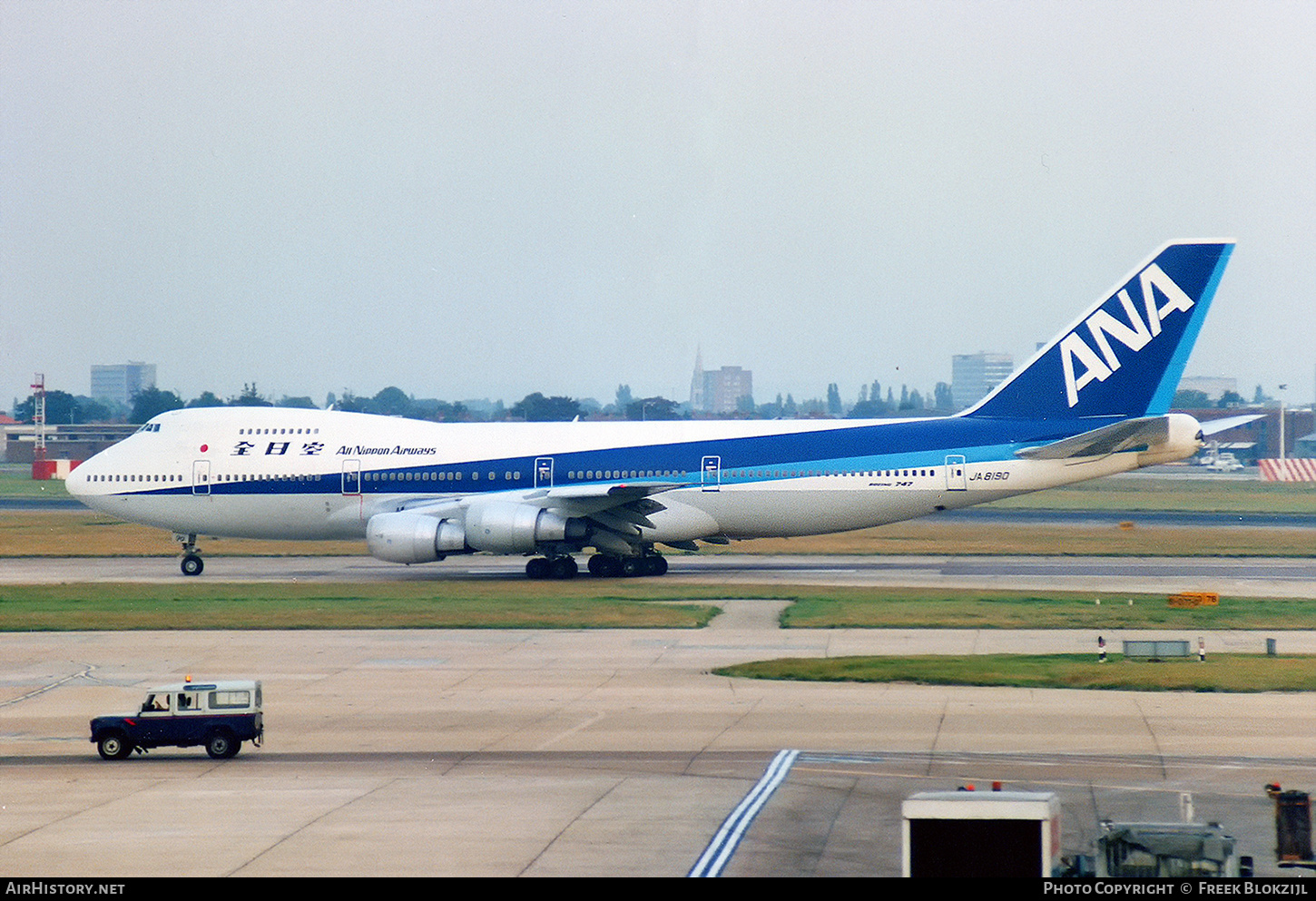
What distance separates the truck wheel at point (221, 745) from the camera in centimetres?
2058

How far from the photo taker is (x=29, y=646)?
31578 millimetres

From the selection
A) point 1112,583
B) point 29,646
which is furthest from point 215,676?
point 1112,583

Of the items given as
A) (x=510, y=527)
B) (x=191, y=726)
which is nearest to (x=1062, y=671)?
(x=191, y=726)

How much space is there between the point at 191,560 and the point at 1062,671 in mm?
31311

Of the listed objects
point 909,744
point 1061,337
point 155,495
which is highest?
point 1061,337

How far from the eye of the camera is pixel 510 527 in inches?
1704

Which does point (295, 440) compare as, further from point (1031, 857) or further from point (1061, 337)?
point (1031, 857)

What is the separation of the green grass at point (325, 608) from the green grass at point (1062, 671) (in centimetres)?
710

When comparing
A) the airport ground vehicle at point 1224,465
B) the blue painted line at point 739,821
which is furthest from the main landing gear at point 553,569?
the airport ground vehicle at point 1224,465

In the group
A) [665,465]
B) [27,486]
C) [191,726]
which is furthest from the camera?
[27,486]

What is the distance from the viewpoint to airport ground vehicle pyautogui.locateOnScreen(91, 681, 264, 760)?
2058 cm

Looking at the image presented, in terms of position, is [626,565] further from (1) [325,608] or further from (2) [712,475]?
(1) [325,608]

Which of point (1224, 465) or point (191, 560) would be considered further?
point (1224, 465)
